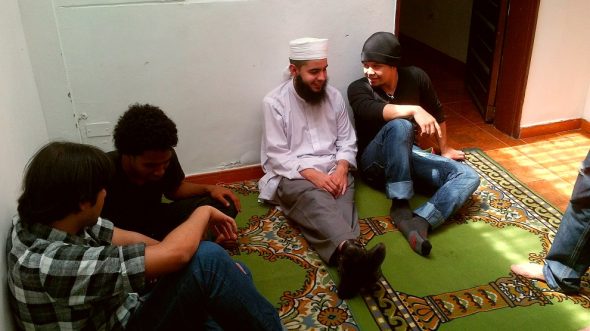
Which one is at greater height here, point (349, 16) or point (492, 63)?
point (349, 16)

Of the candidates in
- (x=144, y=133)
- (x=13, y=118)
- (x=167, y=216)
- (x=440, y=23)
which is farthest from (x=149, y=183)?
(x=440, y=23)

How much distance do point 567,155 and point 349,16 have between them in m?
1.55

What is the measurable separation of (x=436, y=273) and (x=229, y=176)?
1246mm

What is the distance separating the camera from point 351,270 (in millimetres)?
1805

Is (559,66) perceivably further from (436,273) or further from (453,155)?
(436,273)

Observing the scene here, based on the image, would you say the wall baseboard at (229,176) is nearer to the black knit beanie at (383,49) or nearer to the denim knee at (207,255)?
the black knit beanie at (383,49)

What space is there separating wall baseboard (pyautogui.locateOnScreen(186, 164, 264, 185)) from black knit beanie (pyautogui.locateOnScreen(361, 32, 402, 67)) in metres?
0.87

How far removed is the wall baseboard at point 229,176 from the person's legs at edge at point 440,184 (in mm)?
863

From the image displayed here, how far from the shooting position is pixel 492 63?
3264 millimetres

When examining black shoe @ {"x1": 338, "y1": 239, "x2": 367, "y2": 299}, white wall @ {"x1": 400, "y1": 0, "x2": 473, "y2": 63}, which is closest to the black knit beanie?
black shoe @ {"x1": 338, "y1": 239, "x2": 367, "y2": 299}

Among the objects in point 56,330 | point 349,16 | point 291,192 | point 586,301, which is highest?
point 349,16

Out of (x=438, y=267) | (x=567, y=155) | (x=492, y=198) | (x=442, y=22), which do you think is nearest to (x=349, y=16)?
(x=492, y=198)

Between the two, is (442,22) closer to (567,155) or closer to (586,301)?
(567,155)

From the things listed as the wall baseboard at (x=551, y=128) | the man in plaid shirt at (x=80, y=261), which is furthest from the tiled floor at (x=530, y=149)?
the man in plaid shirt at (x=80, y=261)
